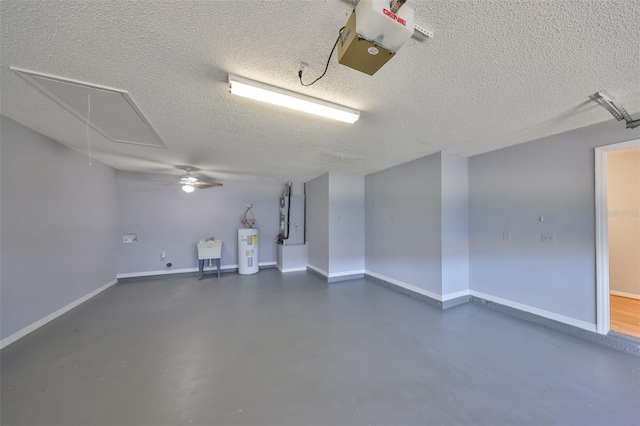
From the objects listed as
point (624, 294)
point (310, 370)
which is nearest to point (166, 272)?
point (310, 370)

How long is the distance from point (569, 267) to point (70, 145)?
22.9 ft

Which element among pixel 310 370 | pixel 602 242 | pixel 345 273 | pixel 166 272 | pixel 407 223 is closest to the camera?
pixel 310 370

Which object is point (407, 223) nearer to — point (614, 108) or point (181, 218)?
point (614, 108)

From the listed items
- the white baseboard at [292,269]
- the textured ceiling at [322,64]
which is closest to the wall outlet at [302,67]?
the textured ceiling at [322,64]

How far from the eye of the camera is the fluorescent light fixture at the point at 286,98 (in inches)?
66.2

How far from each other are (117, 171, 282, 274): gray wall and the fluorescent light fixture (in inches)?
175

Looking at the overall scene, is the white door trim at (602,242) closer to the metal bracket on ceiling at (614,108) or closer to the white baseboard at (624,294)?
the metal bracket on ceiling at (614,108)

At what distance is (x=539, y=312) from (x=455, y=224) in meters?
1.49

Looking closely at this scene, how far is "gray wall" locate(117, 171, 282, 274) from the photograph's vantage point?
4988mm

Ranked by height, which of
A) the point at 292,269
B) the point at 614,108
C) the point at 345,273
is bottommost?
the point at 292,269

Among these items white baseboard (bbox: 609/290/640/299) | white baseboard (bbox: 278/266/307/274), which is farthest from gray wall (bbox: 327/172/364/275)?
white baseboard (bbox: 609/290/640/299)

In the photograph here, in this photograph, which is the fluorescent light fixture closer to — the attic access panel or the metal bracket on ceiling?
the attic access panel

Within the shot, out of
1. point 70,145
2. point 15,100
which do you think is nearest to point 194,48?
point 15,100

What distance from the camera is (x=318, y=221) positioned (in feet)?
17.9
